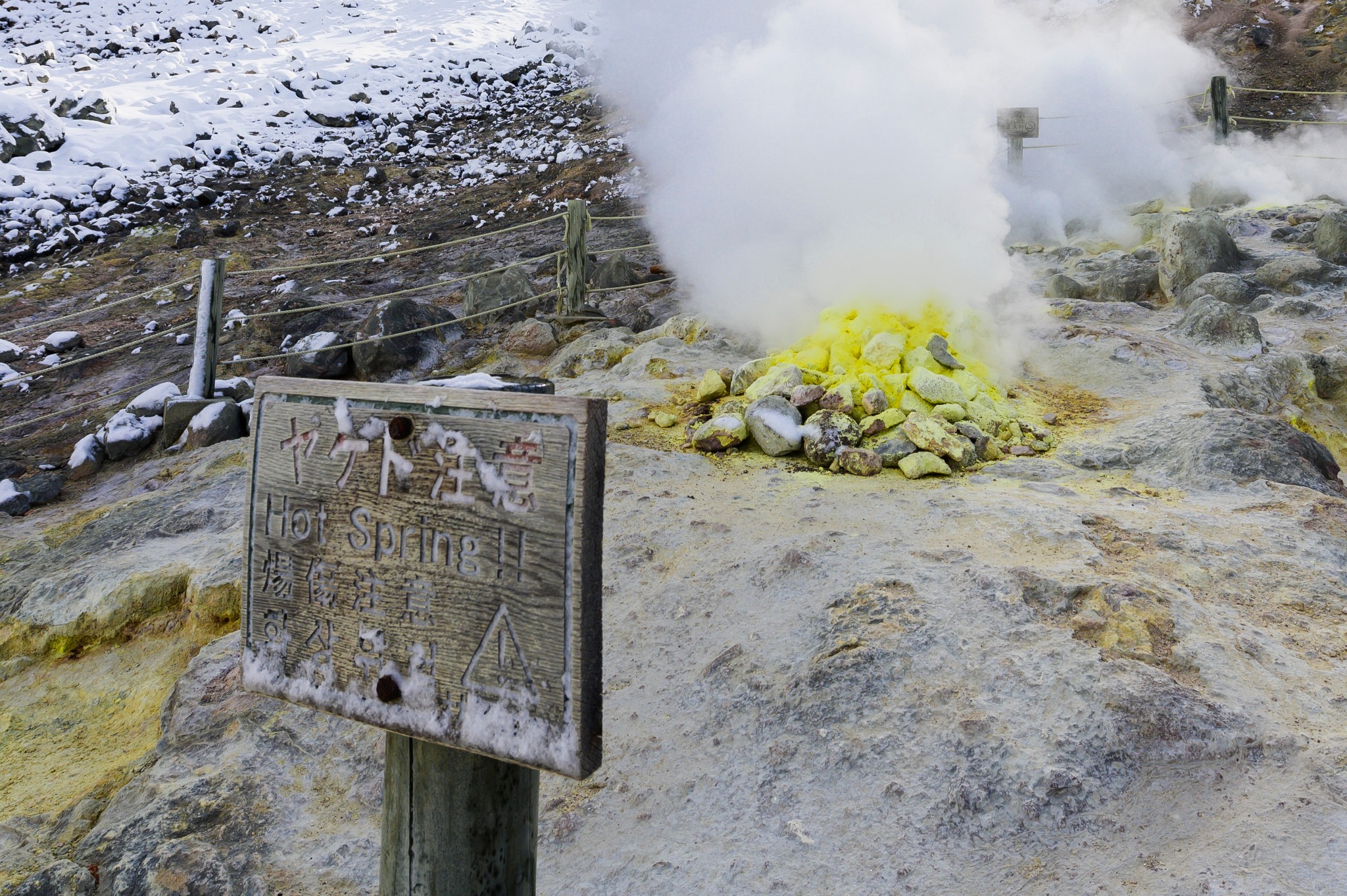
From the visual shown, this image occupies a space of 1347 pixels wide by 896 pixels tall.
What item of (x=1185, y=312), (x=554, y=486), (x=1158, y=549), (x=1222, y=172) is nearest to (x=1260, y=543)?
(x=1158, y=549)

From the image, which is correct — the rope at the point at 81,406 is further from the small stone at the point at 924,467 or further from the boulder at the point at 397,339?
the small stone at the point at 924,467

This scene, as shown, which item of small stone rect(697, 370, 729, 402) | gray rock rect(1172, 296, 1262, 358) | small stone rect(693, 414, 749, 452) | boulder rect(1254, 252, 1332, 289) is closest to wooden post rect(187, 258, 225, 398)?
small stone rect(697, 370, 729, 402)

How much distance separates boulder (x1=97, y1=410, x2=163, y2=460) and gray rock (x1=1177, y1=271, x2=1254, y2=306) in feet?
24.0

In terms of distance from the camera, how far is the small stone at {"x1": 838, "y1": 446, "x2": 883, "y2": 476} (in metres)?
4.19

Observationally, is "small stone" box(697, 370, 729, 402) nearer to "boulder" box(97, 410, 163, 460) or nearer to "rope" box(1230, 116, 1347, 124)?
"boulder" box(97, 410, 163, 460)

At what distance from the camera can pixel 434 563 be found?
1299 millimetres

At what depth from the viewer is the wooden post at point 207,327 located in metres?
5.76

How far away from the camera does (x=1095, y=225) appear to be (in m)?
9.52

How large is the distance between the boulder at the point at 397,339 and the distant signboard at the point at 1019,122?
653 centimetres

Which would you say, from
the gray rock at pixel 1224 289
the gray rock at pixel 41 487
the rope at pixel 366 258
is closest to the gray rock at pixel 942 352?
the gray rock at pixel 1224 289

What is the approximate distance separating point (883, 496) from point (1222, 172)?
856 centimetres

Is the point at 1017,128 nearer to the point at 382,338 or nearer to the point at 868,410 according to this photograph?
the point at 868,410

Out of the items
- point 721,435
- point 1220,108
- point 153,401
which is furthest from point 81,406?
point 1220,108

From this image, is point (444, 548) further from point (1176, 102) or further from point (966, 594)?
point (1176, 102)
